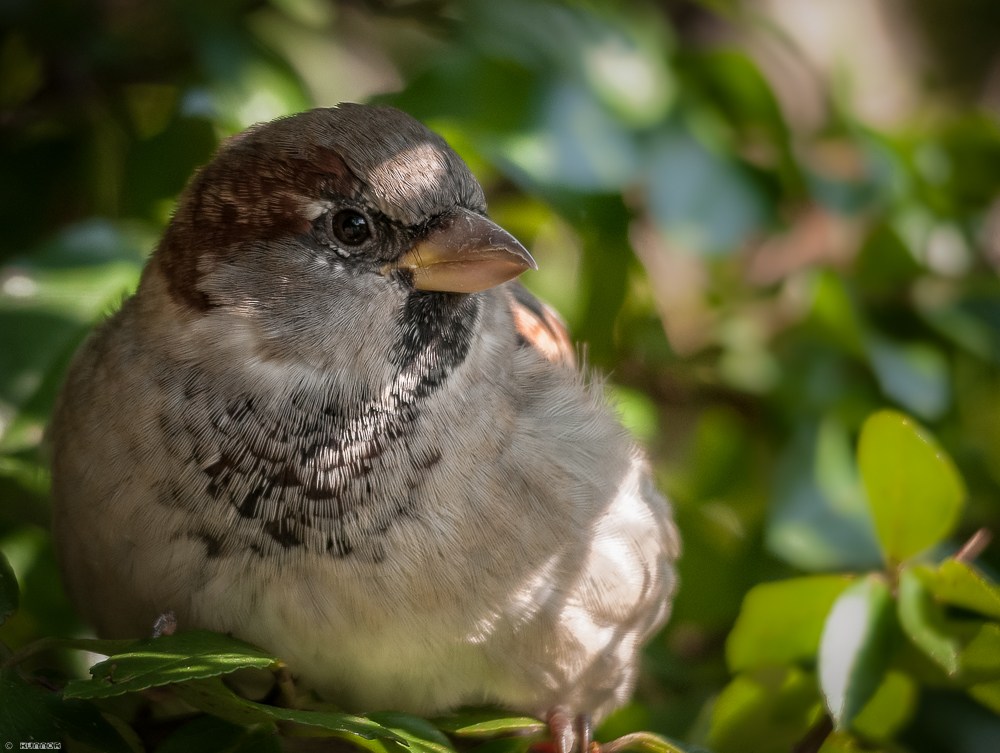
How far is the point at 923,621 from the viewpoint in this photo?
1.29 metres

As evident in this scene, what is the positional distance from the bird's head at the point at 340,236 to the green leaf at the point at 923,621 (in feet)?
2.16

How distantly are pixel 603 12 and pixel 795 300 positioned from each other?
70 cm

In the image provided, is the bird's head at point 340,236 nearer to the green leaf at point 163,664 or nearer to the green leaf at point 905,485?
the green leaf at point 163,664

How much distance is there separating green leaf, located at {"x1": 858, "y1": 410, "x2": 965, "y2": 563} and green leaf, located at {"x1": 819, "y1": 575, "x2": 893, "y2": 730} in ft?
0.25

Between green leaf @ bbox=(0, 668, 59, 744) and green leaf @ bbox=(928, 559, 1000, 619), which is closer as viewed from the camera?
green leaf @ bbox=(0, 668, 59, 744)

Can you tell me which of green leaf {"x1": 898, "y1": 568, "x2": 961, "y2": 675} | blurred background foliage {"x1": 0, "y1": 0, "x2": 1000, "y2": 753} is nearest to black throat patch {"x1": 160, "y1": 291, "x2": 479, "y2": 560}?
blurred background foliage {"x1": 0, "y1": 0, "x2": 1000, "y2": 753}

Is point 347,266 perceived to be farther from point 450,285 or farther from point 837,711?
point 837,711

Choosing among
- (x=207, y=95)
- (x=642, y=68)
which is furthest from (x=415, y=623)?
(x=642, y=68)

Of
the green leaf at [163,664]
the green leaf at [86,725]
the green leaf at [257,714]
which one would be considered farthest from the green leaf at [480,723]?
the green leaf at [86,725]

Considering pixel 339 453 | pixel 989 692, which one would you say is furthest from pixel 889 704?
pixel 339 453

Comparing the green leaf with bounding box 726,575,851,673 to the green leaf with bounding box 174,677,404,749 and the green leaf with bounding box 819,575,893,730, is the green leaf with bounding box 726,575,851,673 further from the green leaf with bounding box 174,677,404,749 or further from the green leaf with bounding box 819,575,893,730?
the green leaf with bounding box 174,677,404,749

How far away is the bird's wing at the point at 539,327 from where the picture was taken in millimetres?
1524

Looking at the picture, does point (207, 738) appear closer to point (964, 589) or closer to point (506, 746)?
point (506, 746)

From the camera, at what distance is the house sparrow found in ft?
3.91
